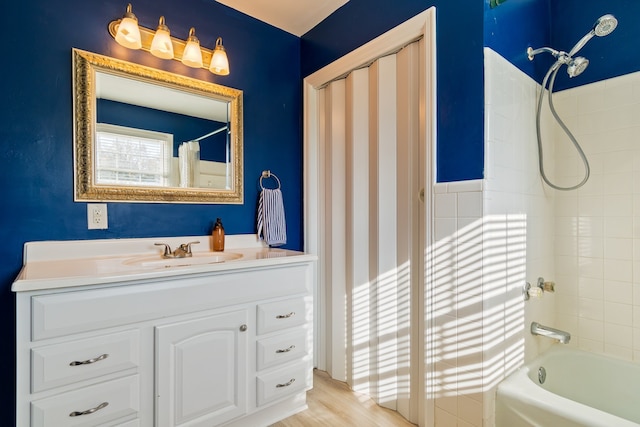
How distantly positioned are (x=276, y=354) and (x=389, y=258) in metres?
0.78

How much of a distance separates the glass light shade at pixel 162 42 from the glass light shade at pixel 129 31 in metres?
0.07

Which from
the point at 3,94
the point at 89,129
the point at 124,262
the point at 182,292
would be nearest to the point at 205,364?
the point at 182,292

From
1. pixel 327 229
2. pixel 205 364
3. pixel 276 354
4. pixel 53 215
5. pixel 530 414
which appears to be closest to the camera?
pixel 530 414

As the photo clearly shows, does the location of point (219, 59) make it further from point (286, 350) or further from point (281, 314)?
point (286, 350)

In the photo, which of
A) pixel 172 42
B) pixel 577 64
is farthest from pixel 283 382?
pixel 577 64

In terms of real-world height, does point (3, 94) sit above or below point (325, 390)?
above

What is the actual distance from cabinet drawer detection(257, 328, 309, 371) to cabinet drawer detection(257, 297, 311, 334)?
5cm

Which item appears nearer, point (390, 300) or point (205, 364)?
point (205, 364)

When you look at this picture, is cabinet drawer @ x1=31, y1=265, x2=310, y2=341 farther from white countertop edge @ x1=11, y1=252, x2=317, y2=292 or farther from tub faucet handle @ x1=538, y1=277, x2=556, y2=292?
tub faucet handle @ x1=538, y1=277, x2=556, y2=292

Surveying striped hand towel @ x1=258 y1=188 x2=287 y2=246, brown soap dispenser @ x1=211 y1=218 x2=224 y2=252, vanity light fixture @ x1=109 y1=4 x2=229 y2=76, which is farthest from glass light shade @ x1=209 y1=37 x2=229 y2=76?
brown soap dispenser @ x1=211 y1=218 x2=224 y2=252

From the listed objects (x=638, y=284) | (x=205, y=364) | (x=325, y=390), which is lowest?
(x=325, y=390)

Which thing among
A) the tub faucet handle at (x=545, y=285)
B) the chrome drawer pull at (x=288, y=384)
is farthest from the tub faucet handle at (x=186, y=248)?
the tub faucet handle at (x=545, y=285)

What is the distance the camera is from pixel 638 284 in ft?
5.19

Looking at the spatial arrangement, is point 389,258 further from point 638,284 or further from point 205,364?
point 638,284
